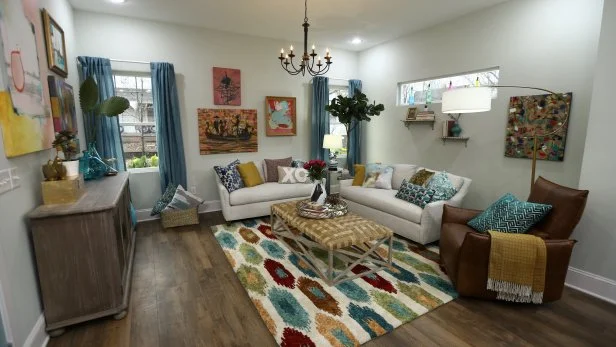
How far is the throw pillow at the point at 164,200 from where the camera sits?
160 inches

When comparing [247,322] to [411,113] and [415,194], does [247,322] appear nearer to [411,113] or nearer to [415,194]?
[415,194]

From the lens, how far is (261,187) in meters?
4.31

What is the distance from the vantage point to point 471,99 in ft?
8.86

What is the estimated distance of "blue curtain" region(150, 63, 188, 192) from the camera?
4.04 metres

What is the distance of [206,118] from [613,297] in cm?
497

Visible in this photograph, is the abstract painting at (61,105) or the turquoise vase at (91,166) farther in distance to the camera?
the turquoise vase at (91,166)

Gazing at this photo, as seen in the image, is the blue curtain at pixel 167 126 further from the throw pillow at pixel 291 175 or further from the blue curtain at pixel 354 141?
the blue curtain at pixel 354 141

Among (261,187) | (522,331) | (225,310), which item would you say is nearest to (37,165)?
(225,310)

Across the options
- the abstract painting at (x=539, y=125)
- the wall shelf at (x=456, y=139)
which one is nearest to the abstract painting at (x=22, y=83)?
the abstract painting at (x=539, y=125)

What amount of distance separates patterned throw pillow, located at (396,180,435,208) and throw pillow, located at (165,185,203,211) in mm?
2803

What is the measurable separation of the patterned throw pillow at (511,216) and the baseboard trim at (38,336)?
3384 millimetres

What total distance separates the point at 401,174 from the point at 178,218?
3231 mm

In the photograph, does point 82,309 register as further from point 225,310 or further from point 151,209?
point 151,209

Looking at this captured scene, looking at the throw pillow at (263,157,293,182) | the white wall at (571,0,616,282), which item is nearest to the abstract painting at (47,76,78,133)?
the throw pillow at (263,157,293,182)
